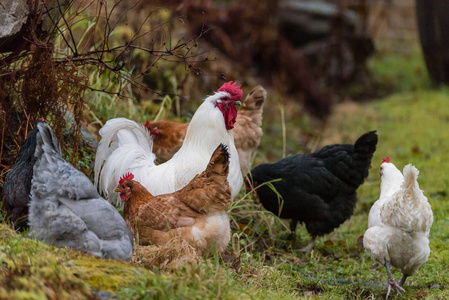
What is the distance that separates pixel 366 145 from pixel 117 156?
115 inches

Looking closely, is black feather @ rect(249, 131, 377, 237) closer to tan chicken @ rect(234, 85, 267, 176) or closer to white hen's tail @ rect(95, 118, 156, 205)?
tan chicken @ rect(234, 85, 267, 176)

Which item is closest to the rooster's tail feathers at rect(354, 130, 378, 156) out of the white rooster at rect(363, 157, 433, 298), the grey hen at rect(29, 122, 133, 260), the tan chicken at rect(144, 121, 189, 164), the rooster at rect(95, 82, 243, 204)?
the white rooster at rect(363, 157, 433, 298)

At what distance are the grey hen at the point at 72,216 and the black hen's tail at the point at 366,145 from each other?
11.4 ft

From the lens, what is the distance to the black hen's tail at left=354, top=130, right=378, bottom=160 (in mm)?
6918

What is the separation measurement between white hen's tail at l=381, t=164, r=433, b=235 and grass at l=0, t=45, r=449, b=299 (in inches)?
26.1

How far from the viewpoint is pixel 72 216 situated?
4395mm

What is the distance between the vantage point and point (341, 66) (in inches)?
699

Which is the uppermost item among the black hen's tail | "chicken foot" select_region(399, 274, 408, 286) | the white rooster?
the black hen's tail

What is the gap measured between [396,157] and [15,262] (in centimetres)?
845

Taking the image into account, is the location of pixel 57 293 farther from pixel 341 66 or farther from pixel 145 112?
pixel 341 66

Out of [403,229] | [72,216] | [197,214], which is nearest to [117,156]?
[197,214]

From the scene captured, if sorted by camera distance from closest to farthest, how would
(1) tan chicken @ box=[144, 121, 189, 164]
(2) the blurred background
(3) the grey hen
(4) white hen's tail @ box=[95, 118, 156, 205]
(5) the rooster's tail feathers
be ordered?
Result: 1. (3) the grey hen
2. (2) the blurred background
3. (4) white hen's tail @ box=[95, 118, 156, 205]
4. (5) the rooster's tail feathers
5. (1) tan chicken @ box=[144, 121, 189, 164]

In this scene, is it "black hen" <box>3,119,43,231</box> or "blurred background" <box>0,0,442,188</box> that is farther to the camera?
"blurred background" <box>0,0,442,188</box>

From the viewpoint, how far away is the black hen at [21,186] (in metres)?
4.80
